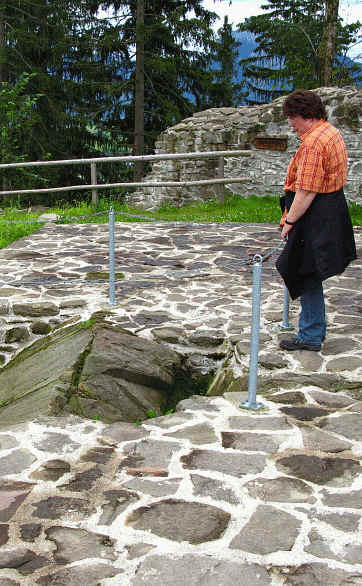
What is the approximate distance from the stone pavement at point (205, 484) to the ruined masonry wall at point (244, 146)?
653 cm

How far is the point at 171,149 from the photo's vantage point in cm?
1453

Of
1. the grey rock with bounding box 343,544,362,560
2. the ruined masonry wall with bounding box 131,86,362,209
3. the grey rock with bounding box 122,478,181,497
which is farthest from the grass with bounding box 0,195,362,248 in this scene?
the grey rock with bounding box 343,544,362,560

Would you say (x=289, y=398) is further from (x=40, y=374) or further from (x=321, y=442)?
(x=40, y=374)

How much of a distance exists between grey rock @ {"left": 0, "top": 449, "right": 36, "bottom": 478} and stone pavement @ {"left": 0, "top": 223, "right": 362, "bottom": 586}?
12mm

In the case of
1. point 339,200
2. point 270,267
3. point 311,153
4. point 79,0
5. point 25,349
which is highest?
point 79,0

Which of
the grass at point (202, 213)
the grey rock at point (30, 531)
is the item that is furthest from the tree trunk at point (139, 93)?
the grey rock at point (30, 531)

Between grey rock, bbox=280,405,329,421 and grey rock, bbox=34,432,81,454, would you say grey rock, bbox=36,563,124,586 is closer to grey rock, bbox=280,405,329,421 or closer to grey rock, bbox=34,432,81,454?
grey rock, bbox=34,432,81,454

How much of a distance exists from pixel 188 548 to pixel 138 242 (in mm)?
7475

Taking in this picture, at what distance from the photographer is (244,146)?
42.1 ft

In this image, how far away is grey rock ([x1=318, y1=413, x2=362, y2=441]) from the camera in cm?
361

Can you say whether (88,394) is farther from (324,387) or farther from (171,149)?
(171,149)

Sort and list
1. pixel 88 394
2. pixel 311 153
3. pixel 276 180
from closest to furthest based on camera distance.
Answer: pixel 311 153, pixel 88 394, pixel 276 180

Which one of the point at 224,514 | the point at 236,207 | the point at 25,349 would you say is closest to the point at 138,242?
the point at 236,207

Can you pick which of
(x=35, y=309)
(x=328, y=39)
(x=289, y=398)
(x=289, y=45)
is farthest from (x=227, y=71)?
(x=289, y=398)
